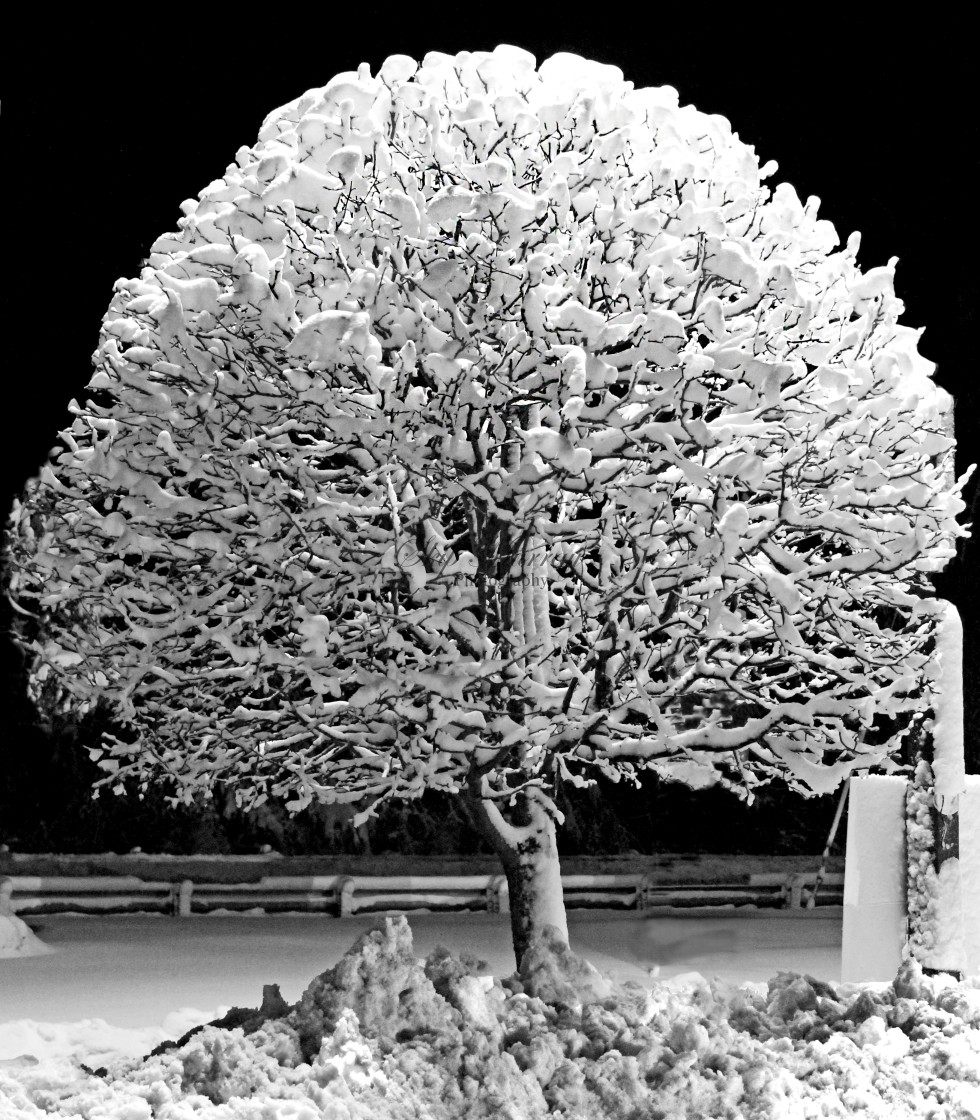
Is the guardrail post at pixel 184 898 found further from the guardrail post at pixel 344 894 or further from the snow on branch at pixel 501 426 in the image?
the snow on branch at pixel 501 426

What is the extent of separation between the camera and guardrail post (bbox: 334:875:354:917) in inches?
630

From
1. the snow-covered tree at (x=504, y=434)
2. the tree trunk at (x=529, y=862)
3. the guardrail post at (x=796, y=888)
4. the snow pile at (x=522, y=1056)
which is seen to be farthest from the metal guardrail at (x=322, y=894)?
the snow pile at (x=522, y=1056)

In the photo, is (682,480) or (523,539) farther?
(523,539)

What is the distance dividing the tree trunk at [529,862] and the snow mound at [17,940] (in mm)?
6199

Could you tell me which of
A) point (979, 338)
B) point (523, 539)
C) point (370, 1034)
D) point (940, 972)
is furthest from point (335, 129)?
point (979, 338)

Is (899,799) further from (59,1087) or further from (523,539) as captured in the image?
(59,1087)

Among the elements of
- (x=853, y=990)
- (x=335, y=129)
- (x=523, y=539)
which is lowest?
(x=853, y=990)

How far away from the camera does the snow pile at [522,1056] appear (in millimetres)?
6660

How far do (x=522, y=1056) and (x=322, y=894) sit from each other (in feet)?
31.1

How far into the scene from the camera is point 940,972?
29.3ft

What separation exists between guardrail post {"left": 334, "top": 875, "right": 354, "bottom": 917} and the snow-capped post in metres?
8.27

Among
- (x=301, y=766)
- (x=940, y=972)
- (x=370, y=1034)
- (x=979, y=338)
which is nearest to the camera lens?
(x=370, y=1034)

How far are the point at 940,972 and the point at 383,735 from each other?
401 cm

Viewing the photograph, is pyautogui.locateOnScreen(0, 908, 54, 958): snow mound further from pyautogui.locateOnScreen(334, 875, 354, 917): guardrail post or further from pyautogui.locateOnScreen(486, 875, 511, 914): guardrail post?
pyautogui.locateOnScreen(486, 875, 511, 914): guardrail post
